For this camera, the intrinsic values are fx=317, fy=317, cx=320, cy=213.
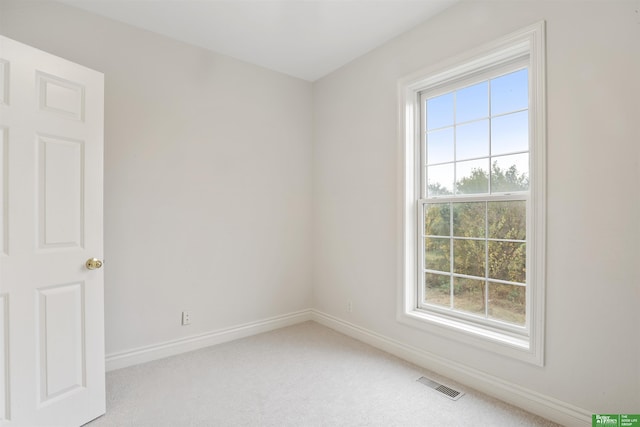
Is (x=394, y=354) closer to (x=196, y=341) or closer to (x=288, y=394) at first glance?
(x=288, y=394)

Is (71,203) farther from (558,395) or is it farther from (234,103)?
(558,395)

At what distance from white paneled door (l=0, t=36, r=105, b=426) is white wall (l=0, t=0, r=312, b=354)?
66 cm

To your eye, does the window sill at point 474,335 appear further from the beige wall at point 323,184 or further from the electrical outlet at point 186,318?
the electrical outlet at point 186,318

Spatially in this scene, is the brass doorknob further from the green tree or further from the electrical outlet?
the green tree

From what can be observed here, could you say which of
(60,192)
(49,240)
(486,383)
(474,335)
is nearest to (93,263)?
(49,240)

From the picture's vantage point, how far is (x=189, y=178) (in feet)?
9.41

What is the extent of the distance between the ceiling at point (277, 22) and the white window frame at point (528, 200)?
0.48 m

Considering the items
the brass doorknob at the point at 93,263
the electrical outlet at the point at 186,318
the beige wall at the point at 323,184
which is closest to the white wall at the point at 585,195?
the beige wall at the point at 323,184

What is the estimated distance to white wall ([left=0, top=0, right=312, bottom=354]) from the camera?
249cm

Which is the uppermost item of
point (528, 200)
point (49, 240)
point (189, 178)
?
point (189, 178)

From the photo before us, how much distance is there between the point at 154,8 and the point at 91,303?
213cm

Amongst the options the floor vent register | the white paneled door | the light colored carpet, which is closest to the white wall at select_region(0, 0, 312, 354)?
the light colored carpet

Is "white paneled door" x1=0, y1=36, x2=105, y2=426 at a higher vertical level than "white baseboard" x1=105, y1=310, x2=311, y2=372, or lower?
higher

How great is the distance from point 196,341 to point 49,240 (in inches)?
61.7
